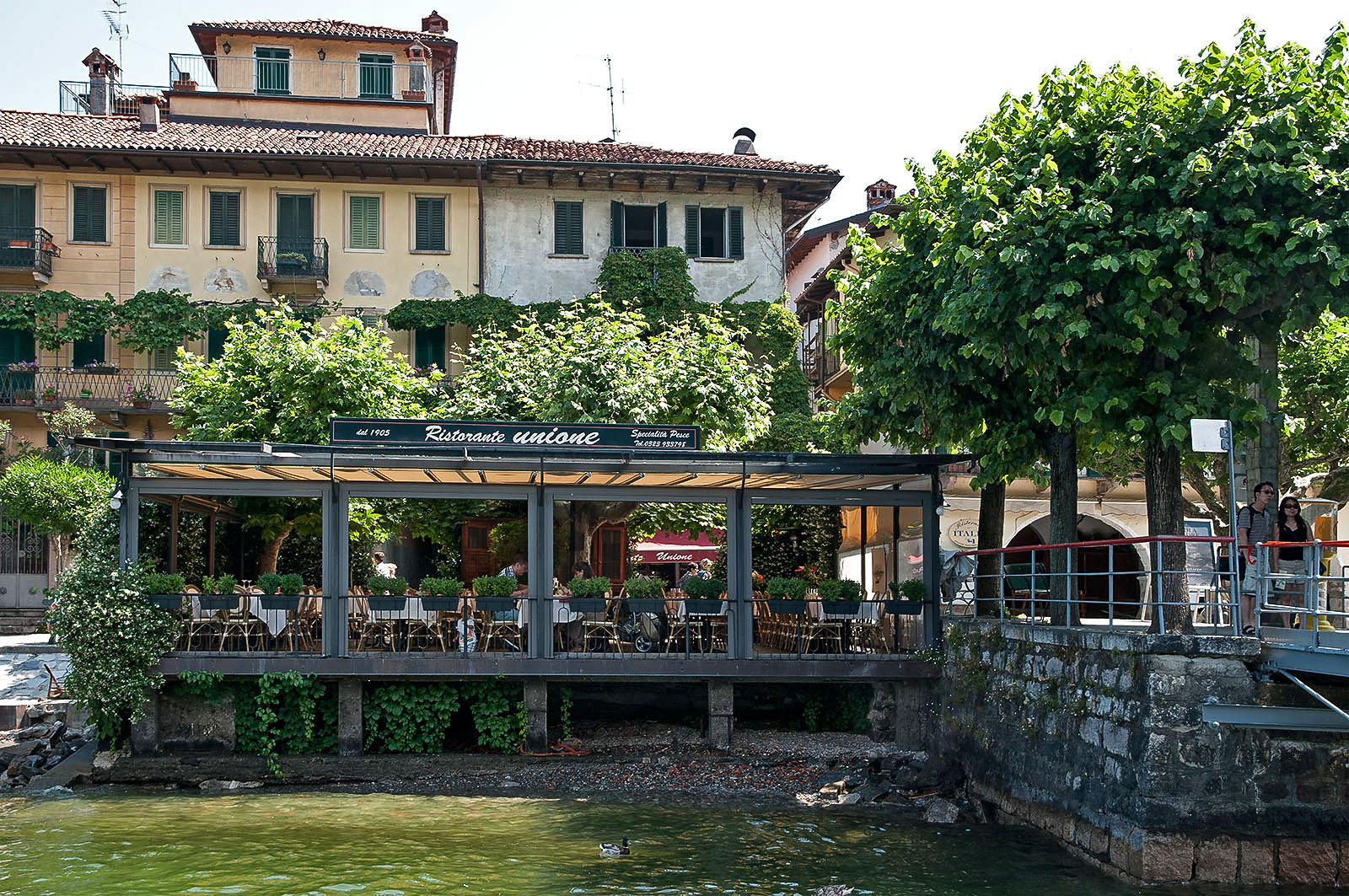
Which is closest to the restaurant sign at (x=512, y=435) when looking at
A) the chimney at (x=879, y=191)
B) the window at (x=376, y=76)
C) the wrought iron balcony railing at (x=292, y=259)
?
the wrought iron balcony railing at (x=292, y=259)

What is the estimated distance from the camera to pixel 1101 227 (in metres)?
15.3

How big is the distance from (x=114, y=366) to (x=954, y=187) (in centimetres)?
2255

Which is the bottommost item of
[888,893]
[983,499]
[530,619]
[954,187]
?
[888,893]

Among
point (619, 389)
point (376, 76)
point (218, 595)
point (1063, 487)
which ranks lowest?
point (218, 595)

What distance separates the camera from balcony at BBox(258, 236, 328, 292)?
3200cm

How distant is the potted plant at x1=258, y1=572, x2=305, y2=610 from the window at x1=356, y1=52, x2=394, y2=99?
2114 cm

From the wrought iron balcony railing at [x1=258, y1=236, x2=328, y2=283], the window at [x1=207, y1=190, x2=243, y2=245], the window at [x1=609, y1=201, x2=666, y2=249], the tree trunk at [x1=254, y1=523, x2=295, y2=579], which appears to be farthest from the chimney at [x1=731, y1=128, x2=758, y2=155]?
the tree trunk at [x1=254, y1=523, x2=295, y2=579]

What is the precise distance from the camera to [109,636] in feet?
58.4

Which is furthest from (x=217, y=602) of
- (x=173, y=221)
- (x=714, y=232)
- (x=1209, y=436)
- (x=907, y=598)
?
(x=714, y=232)

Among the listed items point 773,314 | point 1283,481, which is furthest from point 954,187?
point 773,314

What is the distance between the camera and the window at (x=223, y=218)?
32.6 meters

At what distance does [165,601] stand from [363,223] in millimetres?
16686

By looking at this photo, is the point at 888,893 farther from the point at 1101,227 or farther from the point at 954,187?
the point at 954,187

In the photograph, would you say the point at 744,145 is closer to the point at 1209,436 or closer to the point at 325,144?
the point at 325,144
